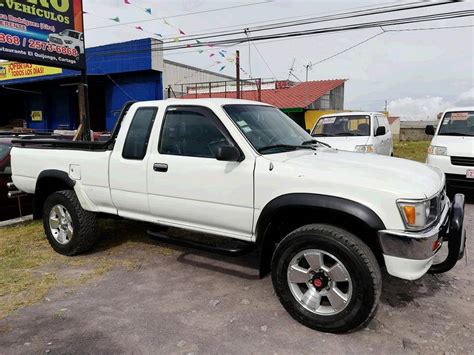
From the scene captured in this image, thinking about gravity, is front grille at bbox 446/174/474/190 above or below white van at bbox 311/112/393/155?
below

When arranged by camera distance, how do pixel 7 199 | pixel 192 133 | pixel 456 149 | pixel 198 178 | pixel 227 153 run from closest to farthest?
1. pixel 227 153
2. pixel 198 178
3. pixel 192 133
4. pixel 7 199
5. pixel 456 149

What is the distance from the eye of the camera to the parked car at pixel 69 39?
30.4ft

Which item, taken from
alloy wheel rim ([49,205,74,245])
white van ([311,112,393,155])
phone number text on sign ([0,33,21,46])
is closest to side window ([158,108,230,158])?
alloy wheel rim ([49,205,74,245])

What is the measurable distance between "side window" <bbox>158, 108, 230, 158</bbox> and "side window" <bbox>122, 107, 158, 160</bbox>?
0.69 feet

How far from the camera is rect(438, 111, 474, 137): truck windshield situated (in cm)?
833

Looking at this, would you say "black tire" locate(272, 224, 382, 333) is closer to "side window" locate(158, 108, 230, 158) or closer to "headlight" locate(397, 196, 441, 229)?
"headlight" locate(397, 196, 441, 229)

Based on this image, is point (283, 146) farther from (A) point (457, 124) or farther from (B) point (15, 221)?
(A) point (457, 124)

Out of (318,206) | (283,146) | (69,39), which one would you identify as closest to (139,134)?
(283,146)

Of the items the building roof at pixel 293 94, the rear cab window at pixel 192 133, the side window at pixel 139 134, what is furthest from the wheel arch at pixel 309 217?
the building roof at pixel 293 94

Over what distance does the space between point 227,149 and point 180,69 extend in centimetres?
2401

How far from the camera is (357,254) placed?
3008mm

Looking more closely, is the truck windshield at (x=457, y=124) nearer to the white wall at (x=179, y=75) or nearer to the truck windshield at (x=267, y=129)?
the truck windshield at (x=267, y=129)

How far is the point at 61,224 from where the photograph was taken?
5.10m

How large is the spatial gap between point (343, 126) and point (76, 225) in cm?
740
